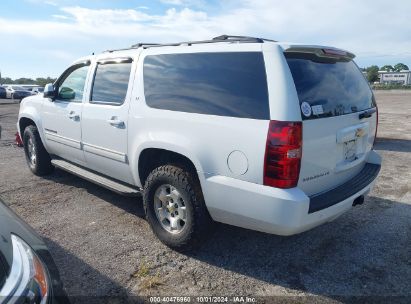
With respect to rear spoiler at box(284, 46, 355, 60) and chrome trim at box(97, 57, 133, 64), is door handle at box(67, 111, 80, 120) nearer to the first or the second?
chrome trim at box(97, 57, 133, 64)

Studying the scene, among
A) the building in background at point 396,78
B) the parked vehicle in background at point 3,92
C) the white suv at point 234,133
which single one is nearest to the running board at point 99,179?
the white suv at point 234,133

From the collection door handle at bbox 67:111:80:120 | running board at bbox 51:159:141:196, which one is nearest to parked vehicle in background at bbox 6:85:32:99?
running board at bbox 51:159:141:196

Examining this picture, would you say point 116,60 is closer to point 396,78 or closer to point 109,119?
point 109,119

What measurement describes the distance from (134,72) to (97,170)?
1428 mm

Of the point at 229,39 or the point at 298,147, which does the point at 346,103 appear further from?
the point at 229,39

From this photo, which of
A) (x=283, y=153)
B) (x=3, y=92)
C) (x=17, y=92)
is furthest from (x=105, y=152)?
(x=3, y=92)

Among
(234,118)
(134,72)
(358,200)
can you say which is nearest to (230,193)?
(234,118)

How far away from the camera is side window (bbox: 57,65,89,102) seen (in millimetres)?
4730

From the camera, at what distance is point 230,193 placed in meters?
2.95

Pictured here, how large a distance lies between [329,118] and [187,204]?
4.79 ft

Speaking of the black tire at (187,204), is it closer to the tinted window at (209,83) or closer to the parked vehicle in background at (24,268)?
the tinted window at (209,83)

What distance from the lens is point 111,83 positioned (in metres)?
4.21

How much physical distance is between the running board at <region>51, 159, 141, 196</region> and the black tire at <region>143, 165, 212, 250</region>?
20.3 inches

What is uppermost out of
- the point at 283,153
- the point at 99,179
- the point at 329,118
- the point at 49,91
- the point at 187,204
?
the point at 49,91
